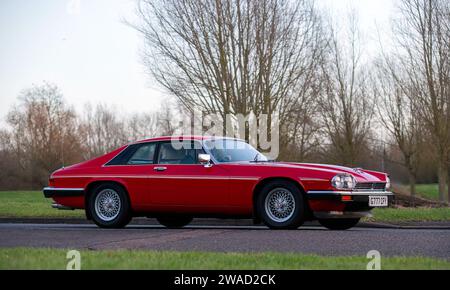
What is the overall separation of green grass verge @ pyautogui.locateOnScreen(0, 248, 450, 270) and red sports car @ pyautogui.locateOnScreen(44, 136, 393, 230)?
3.26 metres

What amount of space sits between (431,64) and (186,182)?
20.6 m

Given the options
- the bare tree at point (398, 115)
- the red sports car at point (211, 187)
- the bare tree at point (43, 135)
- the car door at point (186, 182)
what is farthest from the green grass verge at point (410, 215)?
the bare tree at point (43, 135)

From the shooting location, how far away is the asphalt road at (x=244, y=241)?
8.48m

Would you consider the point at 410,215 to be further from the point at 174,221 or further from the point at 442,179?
the point at 442,179

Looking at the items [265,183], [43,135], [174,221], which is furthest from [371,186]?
[43,135]

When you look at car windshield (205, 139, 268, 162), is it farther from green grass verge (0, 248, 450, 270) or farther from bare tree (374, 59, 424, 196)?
bare tree (374, 59, 424, 196)

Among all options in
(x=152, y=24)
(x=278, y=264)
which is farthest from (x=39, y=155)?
(x=278, y=264)

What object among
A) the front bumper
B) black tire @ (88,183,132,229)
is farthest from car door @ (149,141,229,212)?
the front bumper

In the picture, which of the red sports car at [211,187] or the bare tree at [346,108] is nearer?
the red sports car at [211,187]

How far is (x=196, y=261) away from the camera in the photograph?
22.4 feet

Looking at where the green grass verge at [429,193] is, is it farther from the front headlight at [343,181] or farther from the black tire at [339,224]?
the front headlight at [343,181]

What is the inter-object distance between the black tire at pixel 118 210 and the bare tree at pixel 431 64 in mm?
19766
